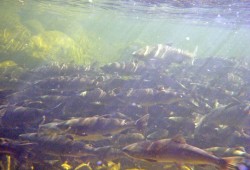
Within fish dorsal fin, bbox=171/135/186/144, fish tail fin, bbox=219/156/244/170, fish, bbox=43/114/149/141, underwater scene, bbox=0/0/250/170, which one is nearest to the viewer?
fish tail fin, bbox=219/156/244/170

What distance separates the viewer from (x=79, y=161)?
7.77 meters

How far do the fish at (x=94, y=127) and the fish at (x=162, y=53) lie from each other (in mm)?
8158

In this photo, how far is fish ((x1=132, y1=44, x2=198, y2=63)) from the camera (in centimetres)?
1537

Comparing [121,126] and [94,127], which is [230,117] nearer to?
[121,126]

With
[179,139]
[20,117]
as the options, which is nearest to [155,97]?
[179,139]

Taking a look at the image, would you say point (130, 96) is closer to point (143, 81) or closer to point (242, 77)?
point (143, 81)

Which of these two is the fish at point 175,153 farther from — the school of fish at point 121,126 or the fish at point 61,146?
the fish at point 61,146

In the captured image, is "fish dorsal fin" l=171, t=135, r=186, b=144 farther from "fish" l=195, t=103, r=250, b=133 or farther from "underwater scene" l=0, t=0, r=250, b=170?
"fish" l=195, t=103, r=250, b=133

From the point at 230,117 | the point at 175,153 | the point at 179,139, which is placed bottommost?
the point at 230,117

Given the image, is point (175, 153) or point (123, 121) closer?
point (175, 153)

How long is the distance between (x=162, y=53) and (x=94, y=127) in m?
9.67

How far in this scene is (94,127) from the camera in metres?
7.40

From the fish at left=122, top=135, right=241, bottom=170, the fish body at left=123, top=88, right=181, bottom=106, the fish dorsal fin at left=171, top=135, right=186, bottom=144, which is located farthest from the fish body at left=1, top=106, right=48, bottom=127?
the fish dorsal fin at left=171, top=135, right=186, bottom=144

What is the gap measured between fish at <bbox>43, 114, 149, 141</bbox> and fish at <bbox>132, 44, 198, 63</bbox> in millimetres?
8158
